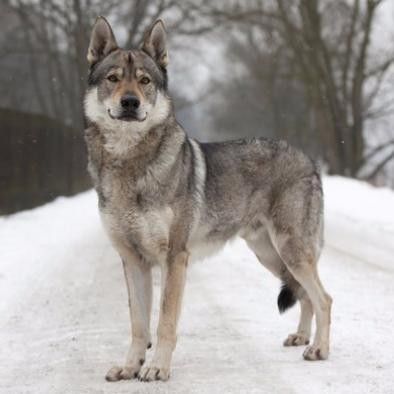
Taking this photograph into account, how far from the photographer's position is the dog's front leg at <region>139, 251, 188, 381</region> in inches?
199

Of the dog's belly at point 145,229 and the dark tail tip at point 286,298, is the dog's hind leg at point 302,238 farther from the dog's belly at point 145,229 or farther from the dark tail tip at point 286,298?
the dog's belly at point 145,229

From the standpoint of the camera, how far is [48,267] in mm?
10023

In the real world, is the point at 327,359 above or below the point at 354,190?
above

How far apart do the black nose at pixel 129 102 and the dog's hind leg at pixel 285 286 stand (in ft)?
5.22

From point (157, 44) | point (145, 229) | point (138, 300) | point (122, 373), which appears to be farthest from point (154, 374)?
point (157, 44)

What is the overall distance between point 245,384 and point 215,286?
375 centimetres

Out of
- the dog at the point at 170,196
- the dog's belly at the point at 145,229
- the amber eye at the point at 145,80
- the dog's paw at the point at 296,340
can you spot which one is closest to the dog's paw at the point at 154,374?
the dog at the point at 170,196

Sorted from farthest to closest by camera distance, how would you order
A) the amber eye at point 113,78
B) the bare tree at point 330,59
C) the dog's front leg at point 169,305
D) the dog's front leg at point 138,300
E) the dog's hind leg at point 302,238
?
the bare tree at point 330,59
the dog's hind leg at point 302,238
the amber eye at point 113,78
the dog's front leg at point 138,300
the dog's front leg at point 169,305

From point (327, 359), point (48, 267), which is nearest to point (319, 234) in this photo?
point (327, 359)

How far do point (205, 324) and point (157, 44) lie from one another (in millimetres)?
2331

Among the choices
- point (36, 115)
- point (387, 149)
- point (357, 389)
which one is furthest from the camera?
point (387, 149)

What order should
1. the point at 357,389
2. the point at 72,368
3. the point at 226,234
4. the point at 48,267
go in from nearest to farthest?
the point at 357,389 < the point at 72,368 < the point at 226,234 < the point at 48,267

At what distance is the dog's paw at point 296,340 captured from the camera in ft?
19.4

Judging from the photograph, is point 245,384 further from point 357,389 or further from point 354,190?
point 354,190
